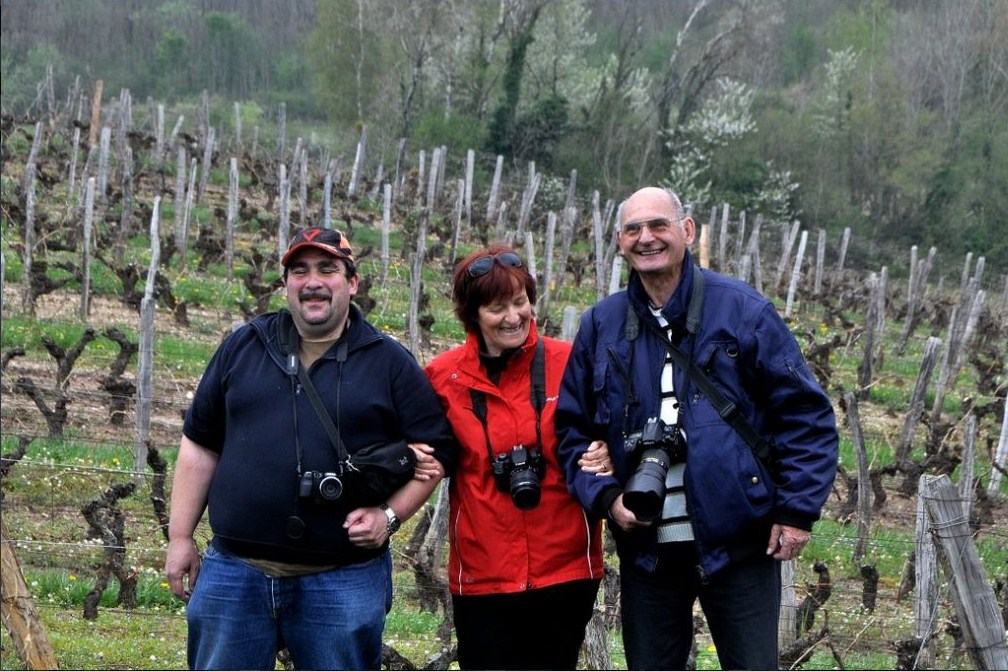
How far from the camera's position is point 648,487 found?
3.44 metres

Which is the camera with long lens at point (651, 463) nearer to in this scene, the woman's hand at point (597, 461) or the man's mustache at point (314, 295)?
the woman's hand at point (597, 461)

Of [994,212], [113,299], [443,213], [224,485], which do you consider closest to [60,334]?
[113,299]

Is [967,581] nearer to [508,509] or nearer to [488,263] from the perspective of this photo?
[508,509]

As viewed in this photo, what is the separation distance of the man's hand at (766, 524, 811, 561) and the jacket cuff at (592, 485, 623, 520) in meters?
0.42

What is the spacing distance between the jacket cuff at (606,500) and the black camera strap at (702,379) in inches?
13.8

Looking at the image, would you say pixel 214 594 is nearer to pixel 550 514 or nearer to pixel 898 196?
pixel 550 514

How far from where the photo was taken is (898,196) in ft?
132

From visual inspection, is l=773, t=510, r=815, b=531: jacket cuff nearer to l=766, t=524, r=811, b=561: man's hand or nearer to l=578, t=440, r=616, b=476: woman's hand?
l=766, t=524, r=811, b=561: man's hand

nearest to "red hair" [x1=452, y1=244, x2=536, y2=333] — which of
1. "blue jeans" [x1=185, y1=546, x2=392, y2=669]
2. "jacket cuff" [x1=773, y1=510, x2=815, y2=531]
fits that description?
"blue jeans" [x1=185, y1=546, x2=392, y2=669]

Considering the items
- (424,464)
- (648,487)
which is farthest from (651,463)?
(424,464)

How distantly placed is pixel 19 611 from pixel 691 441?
7.12 feet

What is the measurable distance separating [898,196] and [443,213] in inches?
724

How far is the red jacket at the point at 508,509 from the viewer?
372cm

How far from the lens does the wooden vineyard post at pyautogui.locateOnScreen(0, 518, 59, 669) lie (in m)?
4.06
